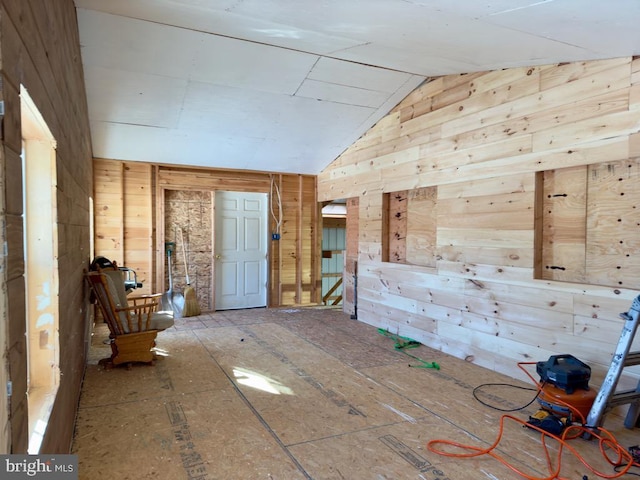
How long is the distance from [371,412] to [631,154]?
102 inches

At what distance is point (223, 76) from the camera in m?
4.02

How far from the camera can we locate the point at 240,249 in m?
6.95

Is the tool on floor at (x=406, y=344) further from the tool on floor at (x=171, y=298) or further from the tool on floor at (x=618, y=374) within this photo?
the tool on floor at (x=171, y=298)

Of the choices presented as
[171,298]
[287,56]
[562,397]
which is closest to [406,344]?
[562,397]

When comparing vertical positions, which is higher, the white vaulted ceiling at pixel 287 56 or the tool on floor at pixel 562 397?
Result: the white vaulted ceiling at pixel 287 56

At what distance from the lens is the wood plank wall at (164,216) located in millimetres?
6004

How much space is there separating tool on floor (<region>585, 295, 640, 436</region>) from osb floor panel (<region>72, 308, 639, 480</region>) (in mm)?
182

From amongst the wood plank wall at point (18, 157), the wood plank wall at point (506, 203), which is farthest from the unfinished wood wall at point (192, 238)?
the wood plank wall at point (18, 157)

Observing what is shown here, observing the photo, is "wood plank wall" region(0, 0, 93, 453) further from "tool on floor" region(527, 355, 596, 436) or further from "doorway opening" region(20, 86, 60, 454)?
"tool on floor" region(527, 355, 596, 436)

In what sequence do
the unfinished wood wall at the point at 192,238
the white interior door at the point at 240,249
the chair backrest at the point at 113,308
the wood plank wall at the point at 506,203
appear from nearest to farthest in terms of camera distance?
the wood plank wall at the point at 506,203, the chair backrest at the point at 113,308, the unfinished wood wall at the point at 192,238, the white interior door at the point at 240,249

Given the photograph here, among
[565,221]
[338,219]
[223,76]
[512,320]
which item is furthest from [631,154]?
[338,219]

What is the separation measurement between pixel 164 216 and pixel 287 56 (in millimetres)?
3672

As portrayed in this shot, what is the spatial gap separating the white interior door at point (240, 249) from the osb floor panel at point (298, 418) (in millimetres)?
2316

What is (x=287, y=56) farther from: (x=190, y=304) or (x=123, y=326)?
(x=190, y=304)
